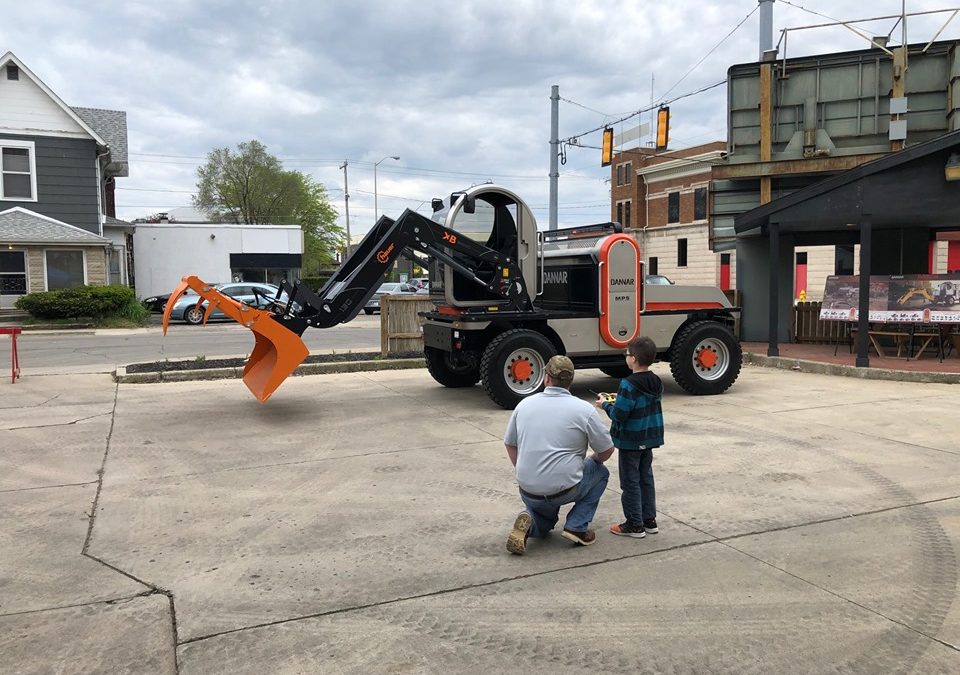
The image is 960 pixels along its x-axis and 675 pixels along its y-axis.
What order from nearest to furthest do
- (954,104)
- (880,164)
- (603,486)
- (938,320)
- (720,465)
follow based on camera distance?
(603,486) → (720,465) → (880,164) → (938,320) → (954,104)

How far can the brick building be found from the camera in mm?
48875

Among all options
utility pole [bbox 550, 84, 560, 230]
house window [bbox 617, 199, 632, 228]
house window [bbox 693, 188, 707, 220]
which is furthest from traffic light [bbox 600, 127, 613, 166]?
house window [bbox 617, 199, 632, 228]

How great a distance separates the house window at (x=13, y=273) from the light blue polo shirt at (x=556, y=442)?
23962 millimetres

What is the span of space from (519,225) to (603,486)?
18.8ft

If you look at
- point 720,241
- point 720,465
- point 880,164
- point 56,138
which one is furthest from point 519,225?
point 56,138

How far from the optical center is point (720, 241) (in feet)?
63.8

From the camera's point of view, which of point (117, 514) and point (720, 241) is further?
point (720, 241)

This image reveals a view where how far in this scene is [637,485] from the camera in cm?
484

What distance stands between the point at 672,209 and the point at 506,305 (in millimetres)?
45266

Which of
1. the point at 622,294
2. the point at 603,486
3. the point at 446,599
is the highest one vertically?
the point at 622,294

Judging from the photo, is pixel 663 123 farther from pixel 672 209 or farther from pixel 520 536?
pixel 672 209

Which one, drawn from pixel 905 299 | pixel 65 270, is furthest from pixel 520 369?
pixel 65 270

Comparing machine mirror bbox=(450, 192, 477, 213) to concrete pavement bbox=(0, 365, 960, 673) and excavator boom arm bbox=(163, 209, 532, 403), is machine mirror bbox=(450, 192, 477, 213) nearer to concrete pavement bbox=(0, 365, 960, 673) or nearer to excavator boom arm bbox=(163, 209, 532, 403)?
excavator boom arm bbox=(163, 209, 532, 403)

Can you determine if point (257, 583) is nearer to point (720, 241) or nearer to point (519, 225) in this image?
point (519, 225)
